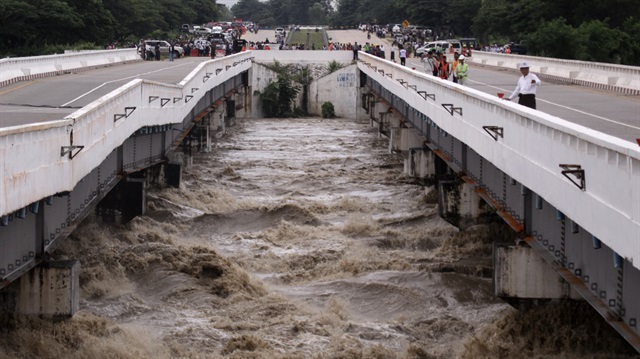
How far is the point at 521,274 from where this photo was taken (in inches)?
712

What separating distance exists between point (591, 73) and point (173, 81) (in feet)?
53.8

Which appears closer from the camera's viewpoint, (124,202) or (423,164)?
(124,202)

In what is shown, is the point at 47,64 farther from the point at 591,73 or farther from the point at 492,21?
the point at 492,21

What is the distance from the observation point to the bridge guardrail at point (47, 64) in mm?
43906

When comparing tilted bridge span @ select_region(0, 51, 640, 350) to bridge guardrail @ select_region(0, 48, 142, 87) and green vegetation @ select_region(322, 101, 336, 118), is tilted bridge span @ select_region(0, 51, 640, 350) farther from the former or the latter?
green vegetation @ select_region(322, 101, 336, 118)

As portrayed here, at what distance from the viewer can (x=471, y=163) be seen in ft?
84.4

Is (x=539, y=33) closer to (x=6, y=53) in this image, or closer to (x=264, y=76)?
(x=264, y=76)

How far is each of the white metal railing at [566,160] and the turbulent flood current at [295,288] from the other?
8.54 feet

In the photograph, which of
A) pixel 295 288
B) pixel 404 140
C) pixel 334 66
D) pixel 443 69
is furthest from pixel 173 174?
pixel 334 66

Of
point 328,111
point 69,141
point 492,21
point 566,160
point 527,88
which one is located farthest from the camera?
point 492,21

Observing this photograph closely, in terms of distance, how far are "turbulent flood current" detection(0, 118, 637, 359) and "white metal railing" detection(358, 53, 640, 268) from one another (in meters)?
2.60

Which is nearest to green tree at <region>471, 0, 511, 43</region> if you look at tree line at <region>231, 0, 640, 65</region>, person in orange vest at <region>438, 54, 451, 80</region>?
tree line at <region>231, 0, 640, 65</region>

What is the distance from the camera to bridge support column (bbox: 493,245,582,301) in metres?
17.9

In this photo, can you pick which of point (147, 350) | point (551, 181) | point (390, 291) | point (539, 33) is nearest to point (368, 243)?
point (390, 291)
